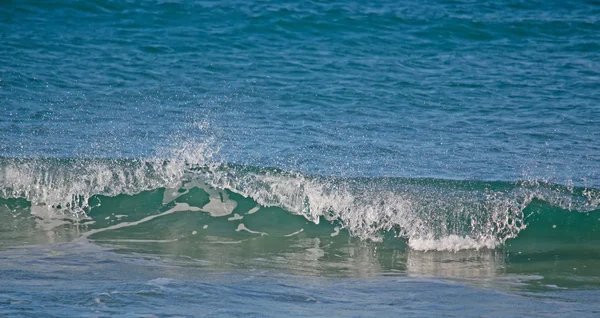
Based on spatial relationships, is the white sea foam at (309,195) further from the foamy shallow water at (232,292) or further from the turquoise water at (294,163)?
the foamy shallow water at (232,292)

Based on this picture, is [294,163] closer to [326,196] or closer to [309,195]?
[309,195]

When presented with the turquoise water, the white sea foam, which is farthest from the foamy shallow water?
the white sea foam

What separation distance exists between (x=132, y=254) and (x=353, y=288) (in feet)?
6.40

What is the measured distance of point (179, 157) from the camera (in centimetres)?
805

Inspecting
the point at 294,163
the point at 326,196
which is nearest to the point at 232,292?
the point at 326,196

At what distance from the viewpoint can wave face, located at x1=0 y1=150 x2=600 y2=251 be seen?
683 cm

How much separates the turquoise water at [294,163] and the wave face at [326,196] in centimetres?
2

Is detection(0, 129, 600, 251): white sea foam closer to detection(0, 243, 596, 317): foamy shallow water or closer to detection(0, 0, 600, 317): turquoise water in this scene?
detection(0, 0, 600, 317): turquoise water

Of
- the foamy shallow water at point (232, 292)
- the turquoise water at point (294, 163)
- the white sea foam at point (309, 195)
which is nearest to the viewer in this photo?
the foamy shallow water at point (232, 292)

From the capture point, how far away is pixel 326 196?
7.24 m

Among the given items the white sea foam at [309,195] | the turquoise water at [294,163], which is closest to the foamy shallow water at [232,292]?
the turquoise water at [294,163]

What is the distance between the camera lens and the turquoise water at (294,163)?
5.19 m

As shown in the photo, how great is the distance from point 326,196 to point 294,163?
0.96 m

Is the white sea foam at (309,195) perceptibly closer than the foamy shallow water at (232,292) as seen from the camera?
No
